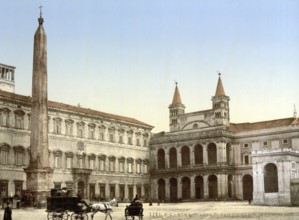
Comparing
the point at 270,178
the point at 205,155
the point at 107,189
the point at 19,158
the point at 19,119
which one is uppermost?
the point at 19,119

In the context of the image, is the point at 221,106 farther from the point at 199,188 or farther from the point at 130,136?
the point at 130,136

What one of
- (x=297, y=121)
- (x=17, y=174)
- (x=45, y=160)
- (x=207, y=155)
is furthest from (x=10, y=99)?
(x=297, y=121)

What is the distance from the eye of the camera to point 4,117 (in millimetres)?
41625

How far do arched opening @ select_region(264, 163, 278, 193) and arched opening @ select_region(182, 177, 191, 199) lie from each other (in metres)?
18.1

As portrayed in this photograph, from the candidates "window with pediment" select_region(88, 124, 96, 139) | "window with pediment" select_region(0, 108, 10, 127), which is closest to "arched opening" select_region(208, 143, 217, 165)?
"window with pediment" select_region(88, 124, 96, 139)

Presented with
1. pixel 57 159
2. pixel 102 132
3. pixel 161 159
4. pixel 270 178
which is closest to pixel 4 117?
pixel 57 159

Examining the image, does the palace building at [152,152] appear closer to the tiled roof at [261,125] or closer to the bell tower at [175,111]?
the bell tower at [175,111]

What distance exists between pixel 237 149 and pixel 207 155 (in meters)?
3.22

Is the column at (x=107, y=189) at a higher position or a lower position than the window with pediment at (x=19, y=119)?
lower

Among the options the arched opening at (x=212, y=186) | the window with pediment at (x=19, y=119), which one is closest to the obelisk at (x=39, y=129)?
the window with pediment at (x=19, y=119)

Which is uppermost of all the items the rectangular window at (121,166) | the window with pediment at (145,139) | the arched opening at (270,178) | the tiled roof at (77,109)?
the tiled roof at (77,109)

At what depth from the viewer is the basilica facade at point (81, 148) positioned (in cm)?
4197

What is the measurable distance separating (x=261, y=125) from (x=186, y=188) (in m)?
10.5

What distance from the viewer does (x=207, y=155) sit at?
55.1 m
